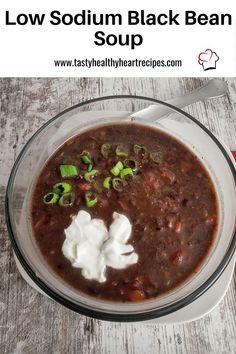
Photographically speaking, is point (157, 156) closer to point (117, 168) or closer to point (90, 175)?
point (117, 168)

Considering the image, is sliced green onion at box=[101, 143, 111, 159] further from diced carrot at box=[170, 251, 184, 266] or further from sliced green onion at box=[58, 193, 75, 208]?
diced carrot at box=[170, 251, 184, 266]

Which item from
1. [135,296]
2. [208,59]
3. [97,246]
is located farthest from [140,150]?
[208,59]

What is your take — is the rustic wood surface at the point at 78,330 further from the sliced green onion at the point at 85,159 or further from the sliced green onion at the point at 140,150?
the sliced green onion at the point at 140,150

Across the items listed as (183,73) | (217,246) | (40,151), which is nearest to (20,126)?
(40,151)

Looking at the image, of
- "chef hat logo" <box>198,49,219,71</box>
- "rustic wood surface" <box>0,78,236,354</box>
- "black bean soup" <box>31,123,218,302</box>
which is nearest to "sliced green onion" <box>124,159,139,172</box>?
"black bean soup" <box>31,123,218,302</box>

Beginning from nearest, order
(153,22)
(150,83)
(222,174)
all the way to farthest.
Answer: (222,174), (150,83), (153,22)

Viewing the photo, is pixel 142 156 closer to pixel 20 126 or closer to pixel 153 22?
pixel 20 126
